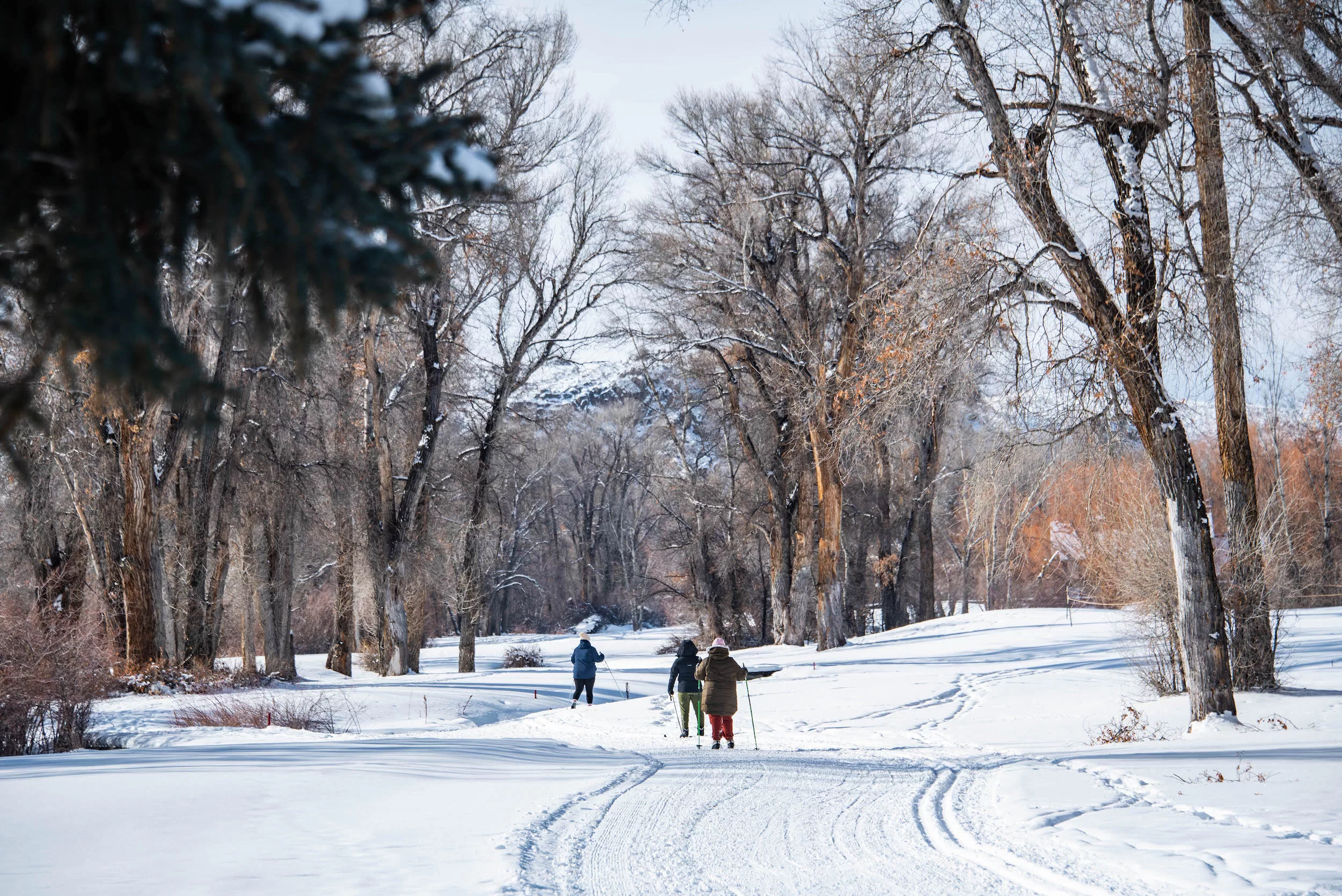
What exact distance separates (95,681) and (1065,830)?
13232mm

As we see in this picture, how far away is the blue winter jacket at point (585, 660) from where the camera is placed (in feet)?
63.4

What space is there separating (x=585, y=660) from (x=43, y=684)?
9.34 meters

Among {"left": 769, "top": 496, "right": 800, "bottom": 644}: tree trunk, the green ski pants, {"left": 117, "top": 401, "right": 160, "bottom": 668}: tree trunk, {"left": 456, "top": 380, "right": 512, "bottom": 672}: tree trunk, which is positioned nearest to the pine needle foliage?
the green ski pants

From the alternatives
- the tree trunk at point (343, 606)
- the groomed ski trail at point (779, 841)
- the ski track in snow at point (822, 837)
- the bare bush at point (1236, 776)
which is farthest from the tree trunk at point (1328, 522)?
the groomed ski trail at point (779, 841)

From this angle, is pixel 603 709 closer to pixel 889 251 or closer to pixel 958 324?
pixel 958 324

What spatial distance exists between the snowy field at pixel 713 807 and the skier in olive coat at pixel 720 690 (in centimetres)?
38

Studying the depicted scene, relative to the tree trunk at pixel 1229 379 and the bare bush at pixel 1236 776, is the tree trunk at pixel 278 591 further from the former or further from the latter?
the bare bush at pixel 1236 776

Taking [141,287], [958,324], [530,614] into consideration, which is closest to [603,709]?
[958,324]

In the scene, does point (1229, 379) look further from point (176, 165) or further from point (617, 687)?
point (617, 687)

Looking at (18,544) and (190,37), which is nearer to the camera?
(190,37)

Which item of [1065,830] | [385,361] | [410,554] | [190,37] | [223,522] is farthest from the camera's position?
[385,361]

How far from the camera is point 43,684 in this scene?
42.5 feet

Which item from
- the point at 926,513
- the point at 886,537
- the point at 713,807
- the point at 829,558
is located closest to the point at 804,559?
the point at 829,558

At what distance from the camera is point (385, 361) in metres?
28.1
